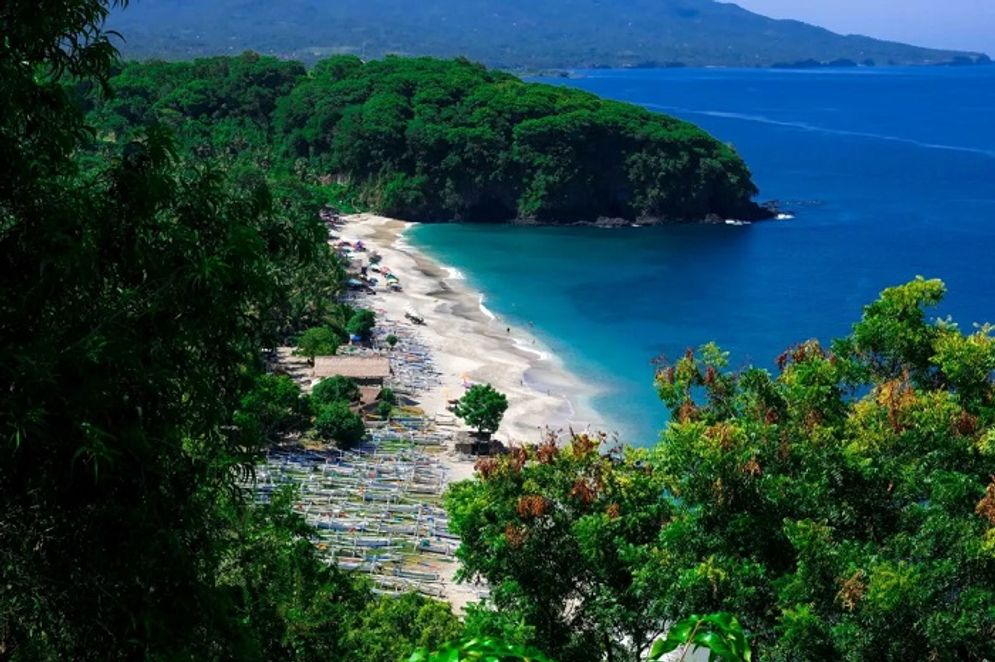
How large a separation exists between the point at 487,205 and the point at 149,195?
226 feet

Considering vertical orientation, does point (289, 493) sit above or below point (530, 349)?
above

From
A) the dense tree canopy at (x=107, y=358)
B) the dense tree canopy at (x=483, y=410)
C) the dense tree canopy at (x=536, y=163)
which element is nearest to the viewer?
the dense tree canopy at (x=107, y=358)

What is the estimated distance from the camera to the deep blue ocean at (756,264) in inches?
1754

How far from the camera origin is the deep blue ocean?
1754 inches

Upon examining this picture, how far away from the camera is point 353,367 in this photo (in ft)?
119

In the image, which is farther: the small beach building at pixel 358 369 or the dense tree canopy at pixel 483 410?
the small beach building at pixel 358 369

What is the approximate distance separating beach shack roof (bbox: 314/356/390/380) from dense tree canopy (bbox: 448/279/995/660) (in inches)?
969

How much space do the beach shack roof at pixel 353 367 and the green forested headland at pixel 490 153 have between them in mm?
35196

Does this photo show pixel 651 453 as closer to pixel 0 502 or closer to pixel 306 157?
pixel 0 502

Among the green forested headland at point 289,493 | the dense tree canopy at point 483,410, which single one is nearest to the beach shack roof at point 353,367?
the dense tree canopy at point 483,410

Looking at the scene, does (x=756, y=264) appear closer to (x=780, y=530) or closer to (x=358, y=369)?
(x=358, y=369)

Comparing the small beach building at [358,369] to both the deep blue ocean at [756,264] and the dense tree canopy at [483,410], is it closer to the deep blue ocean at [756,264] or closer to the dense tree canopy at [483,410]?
the dense tree canopy at [483,410]

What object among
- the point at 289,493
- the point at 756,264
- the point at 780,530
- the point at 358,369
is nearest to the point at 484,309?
the point at 358,369

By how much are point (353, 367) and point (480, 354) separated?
6.61m
